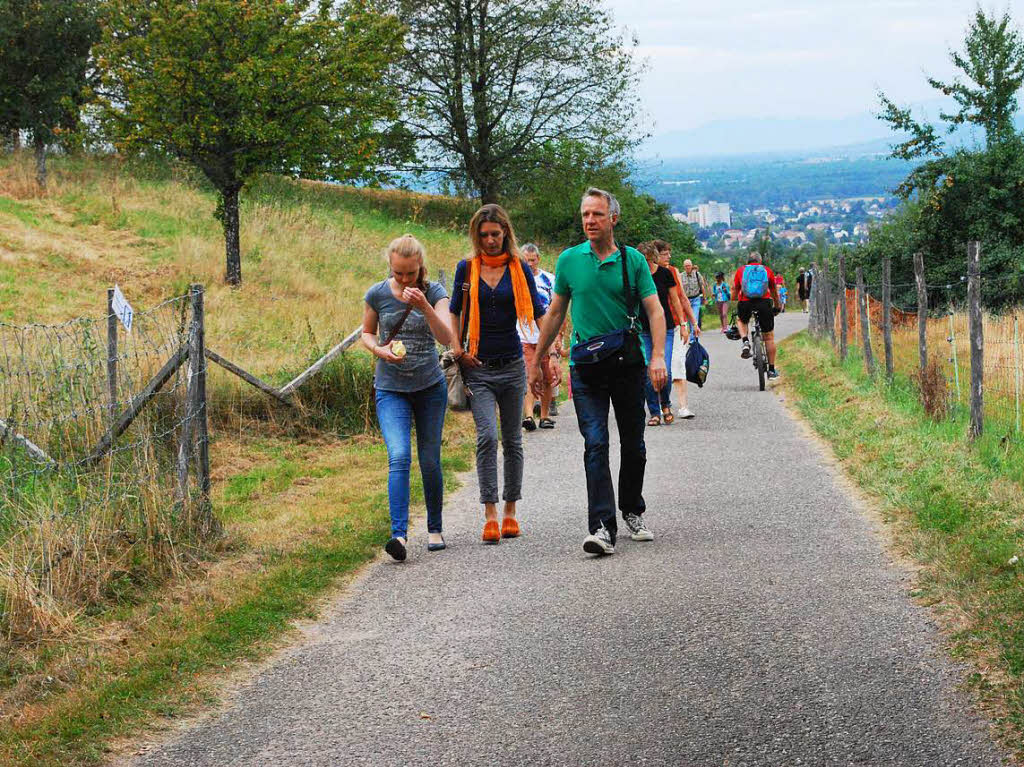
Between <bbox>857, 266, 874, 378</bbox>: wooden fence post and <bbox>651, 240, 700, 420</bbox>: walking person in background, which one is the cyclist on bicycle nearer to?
<bbox>857, 266, 874, 378</bbox>: wooden fence post

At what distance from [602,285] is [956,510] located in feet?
9.08

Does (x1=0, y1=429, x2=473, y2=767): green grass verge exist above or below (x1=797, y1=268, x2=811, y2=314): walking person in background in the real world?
below

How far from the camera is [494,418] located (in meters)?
8.12

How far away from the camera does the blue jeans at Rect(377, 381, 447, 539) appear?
25.2ft

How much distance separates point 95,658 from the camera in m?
5.73

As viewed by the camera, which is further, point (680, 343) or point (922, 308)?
point (680, 343)

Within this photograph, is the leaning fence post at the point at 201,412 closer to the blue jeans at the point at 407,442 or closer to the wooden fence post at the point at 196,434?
the wooden fence post at the point at 196,434

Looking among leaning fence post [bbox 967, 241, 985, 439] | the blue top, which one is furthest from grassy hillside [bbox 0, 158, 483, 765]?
leaning fence post [bbox 967, 241, 985, 439]

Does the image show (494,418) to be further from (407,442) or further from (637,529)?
(637,529)

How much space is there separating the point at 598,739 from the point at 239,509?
5829mm

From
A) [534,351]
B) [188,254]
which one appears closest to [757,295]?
[534,351]

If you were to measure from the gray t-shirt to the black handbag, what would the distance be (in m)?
0.93

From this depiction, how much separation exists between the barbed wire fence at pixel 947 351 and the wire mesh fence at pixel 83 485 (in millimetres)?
6394

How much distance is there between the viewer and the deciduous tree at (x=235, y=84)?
24.1 m
